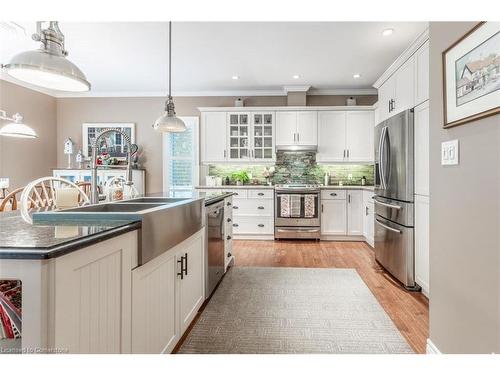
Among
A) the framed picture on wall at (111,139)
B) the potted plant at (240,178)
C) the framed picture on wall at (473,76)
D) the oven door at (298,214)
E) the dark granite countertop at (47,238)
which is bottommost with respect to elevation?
the oven door at (298,214)

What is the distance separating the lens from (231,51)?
383 cm

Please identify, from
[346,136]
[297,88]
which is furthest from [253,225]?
[297,88]

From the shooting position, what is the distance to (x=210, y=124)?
17.6ft

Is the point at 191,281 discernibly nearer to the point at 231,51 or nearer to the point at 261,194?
the point at 231,51

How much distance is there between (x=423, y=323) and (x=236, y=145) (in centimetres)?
397

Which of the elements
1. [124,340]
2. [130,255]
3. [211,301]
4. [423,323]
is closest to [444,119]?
[423,323]

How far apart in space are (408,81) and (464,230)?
1.98 metres

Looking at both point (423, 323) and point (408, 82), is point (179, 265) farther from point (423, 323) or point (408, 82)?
point (408, 82)

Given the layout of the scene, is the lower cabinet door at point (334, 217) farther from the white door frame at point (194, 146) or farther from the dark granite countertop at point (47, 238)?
the dark granite countertop at point (47, 238)

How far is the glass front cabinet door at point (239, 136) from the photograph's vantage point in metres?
5.34

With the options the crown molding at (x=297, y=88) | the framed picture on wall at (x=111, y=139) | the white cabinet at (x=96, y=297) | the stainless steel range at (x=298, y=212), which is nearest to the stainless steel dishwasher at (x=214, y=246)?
the white cabinet at (x=96, y=297)

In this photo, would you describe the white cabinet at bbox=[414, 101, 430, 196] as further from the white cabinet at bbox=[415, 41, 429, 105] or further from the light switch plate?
the light switch plate

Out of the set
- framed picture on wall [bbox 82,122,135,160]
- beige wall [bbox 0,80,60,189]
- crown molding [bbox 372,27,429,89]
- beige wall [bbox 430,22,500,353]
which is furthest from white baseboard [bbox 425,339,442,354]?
beige wall [bbox 0,80,60,189]
